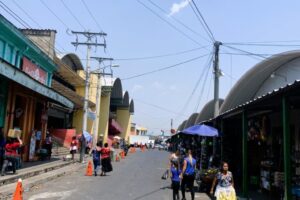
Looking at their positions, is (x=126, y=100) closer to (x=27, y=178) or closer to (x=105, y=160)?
(x=105, y=160)

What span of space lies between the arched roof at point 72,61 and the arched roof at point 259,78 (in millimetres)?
17742

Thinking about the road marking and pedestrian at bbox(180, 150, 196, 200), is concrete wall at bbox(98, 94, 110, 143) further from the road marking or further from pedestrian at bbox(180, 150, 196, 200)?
pedestrian at bbox(180, 150, 196, 200)

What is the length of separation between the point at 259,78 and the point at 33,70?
484 inches

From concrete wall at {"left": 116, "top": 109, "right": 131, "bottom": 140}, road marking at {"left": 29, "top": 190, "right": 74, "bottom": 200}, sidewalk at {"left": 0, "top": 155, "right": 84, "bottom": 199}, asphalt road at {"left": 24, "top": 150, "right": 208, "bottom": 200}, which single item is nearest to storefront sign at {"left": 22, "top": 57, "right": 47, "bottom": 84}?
sidewalk at {"left": 0, "top": 155, "right": 84, "bottom": 199}

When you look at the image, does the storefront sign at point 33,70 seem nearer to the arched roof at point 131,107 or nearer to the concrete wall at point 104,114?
the concrete wall at point 104,114

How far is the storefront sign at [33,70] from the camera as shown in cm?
2116

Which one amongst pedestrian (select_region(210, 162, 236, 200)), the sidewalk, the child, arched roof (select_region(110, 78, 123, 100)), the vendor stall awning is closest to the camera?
pedestrian (select_region(210, 162, 236, 200))

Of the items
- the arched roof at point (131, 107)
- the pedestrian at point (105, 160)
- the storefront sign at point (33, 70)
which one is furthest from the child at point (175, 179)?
the arched roof at point (131, 107)

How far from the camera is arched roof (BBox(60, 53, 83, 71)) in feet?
125

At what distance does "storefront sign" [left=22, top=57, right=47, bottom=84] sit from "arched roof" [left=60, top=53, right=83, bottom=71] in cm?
1197

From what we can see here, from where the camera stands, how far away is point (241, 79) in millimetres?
24984

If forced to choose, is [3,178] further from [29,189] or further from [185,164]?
[185,164]

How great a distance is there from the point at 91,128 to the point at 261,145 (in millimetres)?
32855

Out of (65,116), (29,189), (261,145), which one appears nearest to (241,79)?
(261,145)
